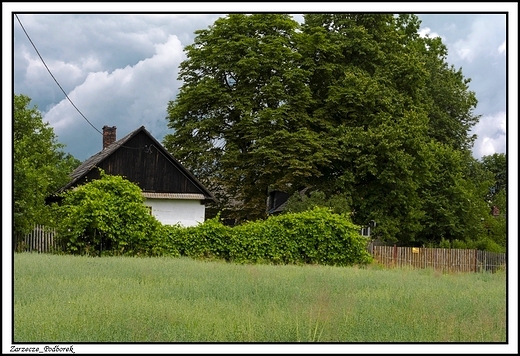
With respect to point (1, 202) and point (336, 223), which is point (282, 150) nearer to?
point (336, 223)

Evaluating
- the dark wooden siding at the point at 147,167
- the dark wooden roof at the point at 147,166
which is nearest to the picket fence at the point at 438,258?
the dark wooden roof at the point at 147,166

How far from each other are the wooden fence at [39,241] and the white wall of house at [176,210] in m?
11.3

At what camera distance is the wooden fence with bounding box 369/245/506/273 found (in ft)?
100

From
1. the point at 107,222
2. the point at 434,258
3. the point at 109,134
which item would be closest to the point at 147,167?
the point at 109,134

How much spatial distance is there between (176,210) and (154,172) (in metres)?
2.43

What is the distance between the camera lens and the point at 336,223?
27938 millimetres

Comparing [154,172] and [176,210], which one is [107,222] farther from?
[176,210]

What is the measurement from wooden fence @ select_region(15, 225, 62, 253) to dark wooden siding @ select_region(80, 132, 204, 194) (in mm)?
10592

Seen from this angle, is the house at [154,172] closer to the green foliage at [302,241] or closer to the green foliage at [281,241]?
the green foliage at [281,241]

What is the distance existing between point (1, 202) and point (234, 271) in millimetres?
10387

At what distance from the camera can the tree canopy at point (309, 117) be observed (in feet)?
115

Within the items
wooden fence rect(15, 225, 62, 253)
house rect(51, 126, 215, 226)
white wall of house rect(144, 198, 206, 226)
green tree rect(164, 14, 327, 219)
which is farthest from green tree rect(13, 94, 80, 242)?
green tree rect(164, 14, 327, 219)

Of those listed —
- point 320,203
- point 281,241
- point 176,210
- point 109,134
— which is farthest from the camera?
point 109,134

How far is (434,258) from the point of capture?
1224 inches
